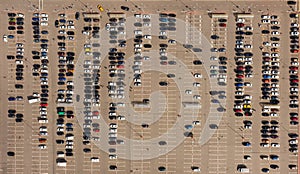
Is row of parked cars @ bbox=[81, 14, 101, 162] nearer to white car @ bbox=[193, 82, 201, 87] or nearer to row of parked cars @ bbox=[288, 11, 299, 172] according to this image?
white car @ bbox=[193, 82, 201, 87]

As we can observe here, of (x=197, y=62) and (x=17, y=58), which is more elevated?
(x=17, y=58)

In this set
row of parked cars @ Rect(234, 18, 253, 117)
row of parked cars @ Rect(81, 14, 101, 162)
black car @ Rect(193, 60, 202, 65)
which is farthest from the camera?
row of parked cars @ Rect(81, 14, 101, 162)

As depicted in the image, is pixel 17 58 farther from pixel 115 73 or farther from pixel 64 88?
pixel 115 73

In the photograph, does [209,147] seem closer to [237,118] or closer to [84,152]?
[237,118]

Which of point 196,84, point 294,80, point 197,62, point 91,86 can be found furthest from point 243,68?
point 91,86

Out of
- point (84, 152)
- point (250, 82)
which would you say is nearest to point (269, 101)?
point (250, 82)

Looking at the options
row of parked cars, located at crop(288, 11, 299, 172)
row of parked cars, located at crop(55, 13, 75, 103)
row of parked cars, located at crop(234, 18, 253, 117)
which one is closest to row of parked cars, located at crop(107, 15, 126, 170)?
row of parked cars, located at crop(55, 13, 75, 103)

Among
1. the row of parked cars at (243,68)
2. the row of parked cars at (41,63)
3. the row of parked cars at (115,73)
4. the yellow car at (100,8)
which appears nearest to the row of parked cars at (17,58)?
the row of parked cars at (41,63)

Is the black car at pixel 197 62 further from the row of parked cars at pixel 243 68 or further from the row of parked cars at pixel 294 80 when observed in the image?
the row of parked cars at pixel 294 80
